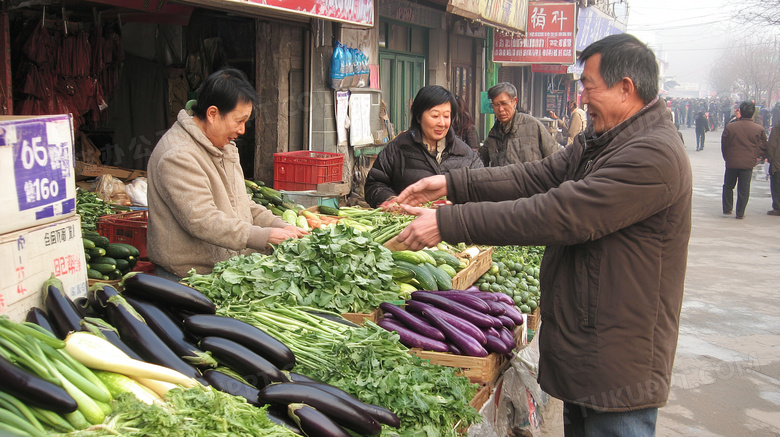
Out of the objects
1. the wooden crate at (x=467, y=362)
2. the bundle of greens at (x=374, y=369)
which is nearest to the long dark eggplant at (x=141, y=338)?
the bundle of greens at (x=374, y=369)

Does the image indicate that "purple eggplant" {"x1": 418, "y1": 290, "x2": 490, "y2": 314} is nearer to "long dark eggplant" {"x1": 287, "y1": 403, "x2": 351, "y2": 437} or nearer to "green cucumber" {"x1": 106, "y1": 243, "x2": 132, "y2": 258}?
"long dark eggplant" {"x1": 287, "y1": 403, "x2": 351, "y2": 437}

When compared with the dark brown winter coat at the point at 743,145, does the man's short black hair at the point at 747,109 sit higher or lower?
higher

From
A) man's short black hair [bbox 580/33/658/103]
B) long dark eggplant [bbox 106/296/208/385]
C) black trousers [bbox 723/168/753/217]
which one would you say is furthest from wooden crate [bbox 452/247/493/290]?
black trousers [bbox 723/168/753/217]

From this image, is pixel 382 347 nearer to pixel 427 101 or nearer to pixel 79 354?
pixel 79 354

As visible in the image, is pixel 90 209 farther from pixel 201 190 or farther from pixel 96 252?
pixel 201 190

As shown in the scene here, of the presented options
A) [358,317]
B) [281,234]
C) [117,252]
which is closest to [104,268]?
[117,252]

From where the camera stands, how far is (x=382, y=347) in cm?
286

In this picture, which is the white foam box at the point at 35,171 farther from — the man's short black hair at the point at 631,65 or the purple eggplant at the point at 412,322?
the man's short black hair at the point at 631,65

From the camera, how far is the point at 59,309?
96.6 inches

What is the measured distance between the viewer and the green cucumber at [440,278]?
430 cm

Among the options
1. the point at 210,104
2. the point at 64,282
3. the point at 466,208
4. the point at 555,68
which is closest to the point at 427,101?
the point at 210,104

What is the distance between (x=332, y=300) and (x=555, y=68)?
65.5 ft

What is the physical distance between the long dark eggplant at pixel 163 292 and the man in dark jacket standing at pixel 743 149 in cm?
1417

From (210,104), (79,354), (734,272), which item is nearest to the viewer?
(79,354)
